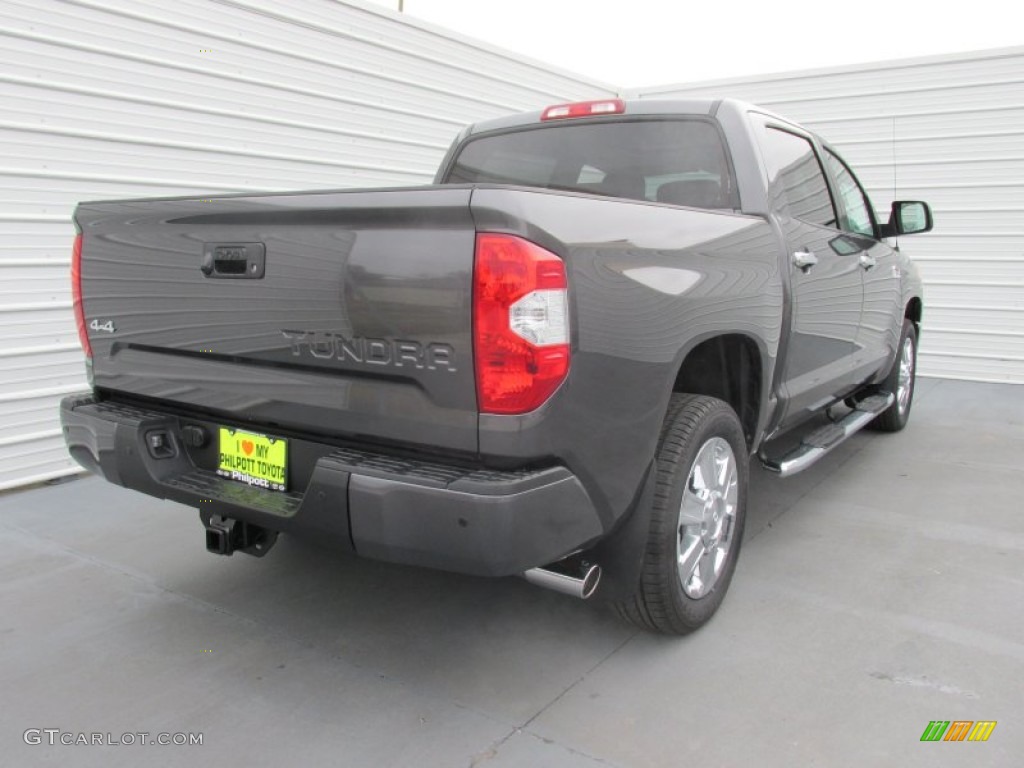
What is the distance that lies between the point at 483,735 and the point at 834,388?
2.69 metres

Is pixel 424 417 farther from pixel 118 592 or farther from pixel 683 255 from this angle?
pixel 118 592

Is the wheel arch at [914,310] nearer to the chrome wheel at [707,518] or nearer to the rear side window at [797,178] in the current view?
the rear side window at [797,178]

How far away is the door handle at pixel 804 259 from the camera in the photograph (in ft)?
10.9

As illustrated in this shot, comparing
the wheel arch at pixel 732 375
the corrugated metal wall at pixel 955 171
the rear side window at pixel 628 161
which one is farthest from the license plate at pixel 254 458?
the corrugated metal wall at pixel 955 171

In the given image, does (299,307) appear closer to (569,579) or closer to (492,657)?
(569,579)

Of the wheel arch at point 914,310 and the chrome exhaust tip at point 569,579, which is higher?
the wheel arch at point 914,310

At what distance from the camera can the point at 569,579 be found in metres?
2.26

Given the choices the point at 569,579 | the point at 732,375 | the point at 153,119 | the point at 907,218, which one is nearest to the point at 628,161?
the point at 732,375

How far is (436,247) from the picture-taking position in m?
1.96

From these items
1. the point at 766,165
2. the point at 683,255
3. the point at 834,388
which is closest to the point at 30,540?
the point at 683,255

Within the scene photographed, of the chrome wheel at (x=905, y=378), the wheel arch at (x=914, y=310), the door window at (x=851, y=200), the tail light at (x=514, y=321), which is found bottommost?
the chrome wheel at (x=905, y=378)

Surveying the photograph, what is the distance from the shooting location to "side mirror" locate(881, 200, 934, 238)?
4.76m

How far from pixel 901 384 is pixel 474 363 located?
4.69m

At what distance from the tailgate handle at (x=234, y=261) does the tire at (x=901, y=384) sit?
4.48 m
